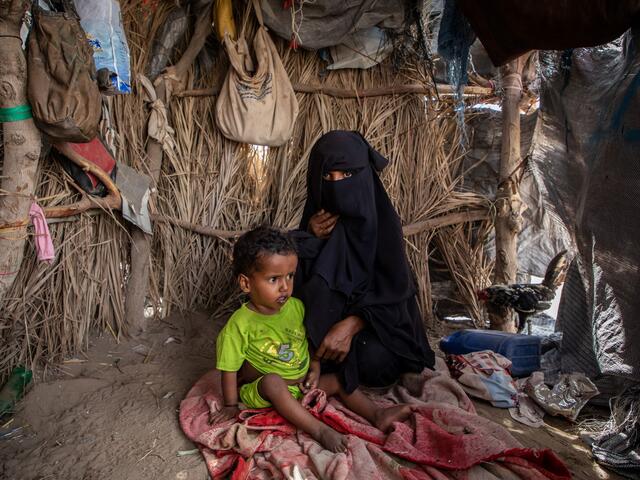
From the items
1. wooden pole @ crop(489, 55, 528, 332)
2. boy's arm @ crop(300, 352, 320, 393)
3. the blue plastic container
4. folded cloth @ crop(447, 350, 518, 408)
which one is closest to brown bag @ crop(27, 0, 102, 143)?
boy's arm @ crop(300, 352, 320, 393)

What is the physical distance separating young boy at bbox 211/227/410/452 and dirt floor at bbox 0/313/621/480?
0.31 m

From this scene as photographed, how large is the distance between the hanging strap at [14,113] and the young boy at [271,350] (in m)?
1.11

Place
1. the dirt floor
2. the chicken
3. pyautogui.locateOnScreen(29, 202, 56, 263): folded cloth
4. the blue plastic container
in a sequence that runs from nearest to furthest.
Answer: the dirt floor
pyautogui.locateOnScreen(29, 202, 56, 263): folded cloth
the blue plastic container
the chicken

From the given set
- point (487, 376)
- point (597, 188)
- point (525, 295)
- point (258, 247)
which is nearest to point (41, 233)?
point (258, 247)

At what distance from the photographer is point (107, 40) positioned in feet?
7.43

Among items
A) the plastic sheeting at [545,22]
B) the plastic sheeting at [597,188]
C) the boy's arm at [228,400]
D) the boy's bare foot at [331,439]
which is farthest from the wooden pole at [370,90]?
the boy's bare foot at [331,439]

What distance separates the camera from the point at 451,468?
5.65 ft

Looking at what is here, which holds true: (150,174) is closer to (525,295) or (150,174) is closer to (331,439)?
(331,439)

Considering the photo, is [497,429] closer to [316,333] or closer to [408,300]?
[408,300]

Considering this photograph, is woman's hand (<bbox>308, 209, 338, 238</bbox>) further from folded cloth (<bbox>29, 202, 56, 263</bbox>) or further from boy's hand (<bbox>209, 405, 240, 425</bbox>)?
folded cloth (<bbox>29, 202, 56, 263</bbox>)

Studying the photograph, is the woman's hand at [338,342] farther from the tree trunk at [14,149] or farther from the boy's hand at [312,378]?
the tree trunk at [14,149]

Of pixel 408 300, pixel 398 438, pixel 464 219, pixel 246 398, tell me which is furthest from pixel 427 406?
pixel 464 219

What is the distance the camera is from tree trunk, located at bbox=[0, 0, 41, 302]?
1.94 meters

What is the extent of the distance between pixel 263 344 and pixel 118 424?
2.62ft
